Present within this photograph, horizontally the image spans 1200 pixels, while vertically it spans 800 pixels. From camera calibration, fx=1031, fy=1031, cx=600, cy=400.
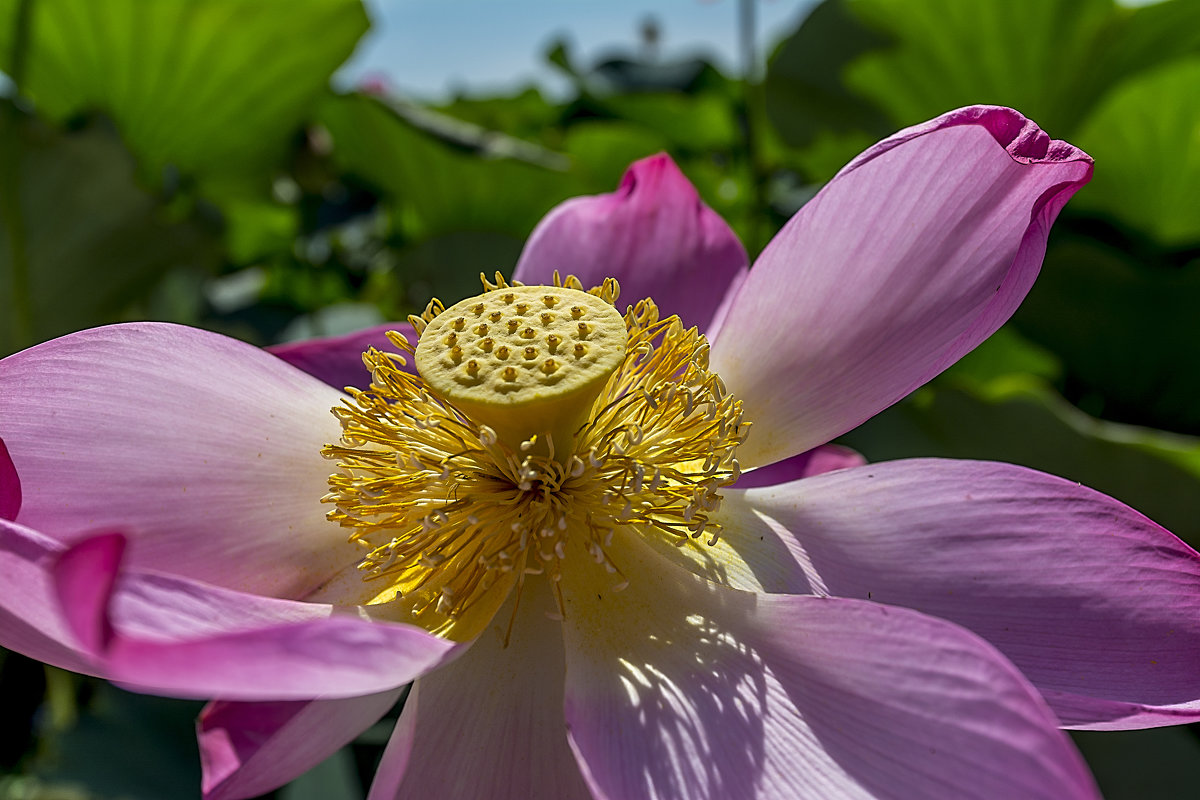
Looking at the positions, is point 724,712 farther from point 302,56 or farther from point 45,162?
point 302,56

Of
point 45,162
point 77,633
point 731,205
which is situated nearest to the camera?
point 77,633

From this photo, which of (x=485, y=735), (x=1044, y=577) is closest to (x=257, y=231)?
(x=485, y=735)

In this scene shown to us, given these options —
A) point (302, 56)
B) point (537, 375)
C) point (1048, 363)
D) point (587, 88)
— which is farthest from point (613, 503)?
point (587, 88)

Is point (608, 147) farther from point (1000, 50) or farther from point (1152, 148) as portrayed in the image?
point (1152, 148)

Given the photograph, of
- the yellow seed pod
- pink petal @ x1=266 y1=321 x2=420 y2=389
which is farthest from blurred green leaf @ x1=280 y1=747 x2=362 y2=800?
the yellow seed pod

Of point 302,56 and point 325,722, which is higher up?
point 302,56

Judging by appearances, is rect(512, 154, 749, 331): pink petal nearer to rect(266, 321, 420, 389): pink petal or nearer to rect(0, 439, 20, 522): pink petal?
rect(266, 321, 420, 389): pink petal
